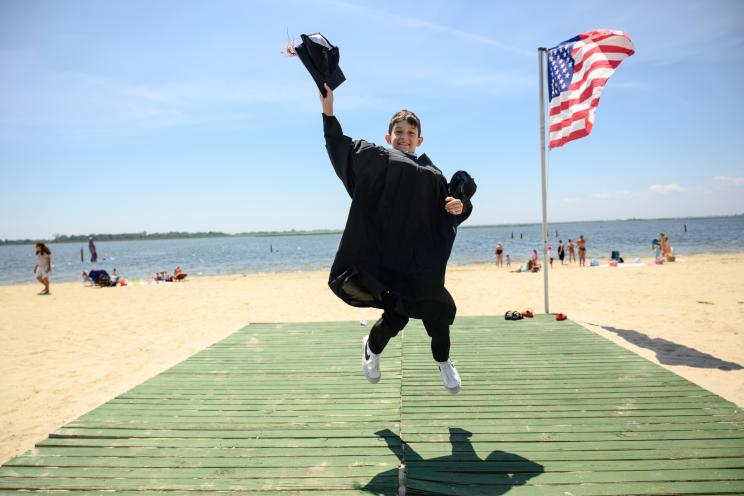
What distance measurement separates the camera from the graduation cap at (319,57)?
3.05m

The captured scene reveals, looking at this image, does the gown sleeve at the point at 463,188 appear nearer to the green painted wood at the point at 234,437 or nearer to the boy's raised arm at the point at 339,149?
the boy's raised arm at the point at 339,149

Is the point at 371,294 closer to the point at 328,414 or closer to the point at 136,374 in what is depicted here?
the point at 328,414

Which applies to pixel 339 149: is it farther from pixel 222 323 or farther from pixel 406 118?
pixel 222 323

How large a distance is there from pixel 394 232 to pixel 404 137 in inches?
31.7

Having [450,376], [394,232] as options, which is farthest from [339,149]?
[450,376]

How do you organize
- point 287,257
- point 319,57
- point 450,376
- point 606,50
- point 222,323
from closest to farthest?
point 319,57 < point 450,376 < point 606,50 < point 222,323 < point 287,257

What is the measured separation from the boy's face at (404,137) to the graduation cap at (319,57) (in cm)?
63

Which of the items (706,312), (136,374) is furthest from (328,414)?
(706,312)

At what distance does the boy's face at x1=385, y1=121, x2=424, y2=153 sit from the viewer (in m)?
3.43

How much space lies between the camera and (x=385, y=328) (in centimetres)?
338

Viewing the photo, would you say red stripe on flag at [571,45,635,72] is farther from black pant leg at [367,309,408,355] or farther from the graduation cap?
black pant leg at [367,309,408,355]

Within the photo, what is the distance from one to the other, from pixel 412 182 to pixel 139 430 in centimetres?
302

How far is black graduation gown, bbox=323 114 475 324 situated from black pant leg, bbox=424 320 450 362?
0.10m

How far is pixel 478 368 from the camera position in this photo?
5102mm
